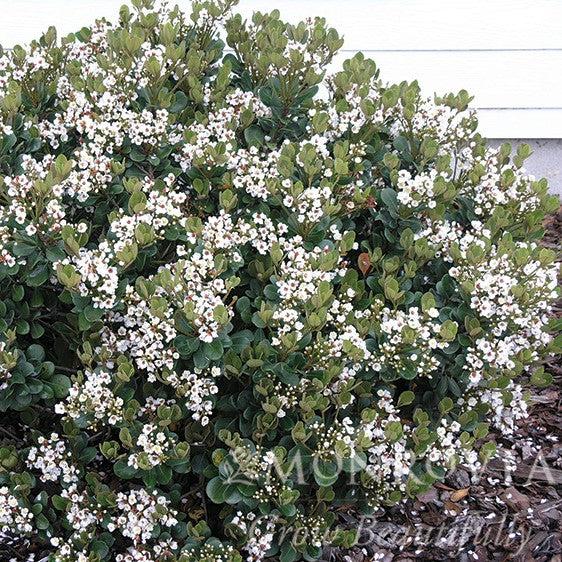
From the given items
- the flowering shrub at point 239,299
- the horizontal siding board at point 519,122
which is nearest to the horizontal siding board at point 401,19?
the horizontal siding board at point 519,122

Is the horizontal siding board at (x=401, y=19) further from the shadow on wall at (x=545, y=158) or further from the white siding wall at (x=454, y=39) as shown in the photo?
the shadow on wall at (x=545, y=158)

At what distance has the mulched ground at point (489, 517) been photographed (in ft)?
9.45

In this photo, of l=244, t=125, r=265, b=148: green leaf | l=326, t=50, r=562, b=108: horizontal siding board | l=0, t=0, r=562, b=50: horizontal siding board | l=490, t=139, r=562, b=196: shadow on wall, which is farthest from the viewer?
l=490, t=139, r=562, b=196: shadow on wall

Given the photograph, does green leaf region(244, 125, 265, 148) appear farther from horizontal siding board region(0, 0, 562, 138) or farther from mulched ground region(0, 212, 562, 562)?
horizontal siding board region(0, 0, 562, 138)

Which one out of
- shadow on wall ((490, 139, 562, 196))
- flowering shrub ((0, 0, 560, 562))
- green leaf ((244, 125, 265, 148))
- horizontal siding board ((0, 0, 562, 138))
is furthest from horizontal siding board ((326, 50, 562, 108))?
green leaf ((244, 125, 265, 148))

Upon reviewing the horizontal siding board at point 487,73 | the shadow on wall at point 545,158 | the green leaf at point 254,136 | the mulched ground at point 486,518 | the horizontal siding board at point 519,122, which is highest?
the horizontal siding board at point 487,73

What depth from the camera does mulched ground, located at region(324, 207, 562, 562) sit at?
9.45 ft

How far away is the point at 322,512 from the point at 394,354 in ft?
1.85

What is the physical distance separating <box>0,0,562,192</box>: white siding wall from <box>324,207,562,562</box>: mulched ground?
2.04 meters

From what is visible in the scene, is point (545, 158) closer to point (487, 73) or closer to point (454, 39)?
point (487, 73)

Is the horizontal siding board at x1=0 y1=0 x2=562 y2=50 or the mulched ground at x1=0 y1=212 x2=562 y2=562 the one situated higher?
the horizontal siding board at x1=0 y1=0 x2=562 y2=50

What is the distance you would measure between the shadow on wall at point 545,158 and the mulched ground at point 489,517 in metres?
1.94

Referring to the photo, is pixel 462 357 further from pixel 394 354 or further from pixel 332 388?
pixel 332 388

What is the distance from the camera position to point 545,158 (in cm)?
487
